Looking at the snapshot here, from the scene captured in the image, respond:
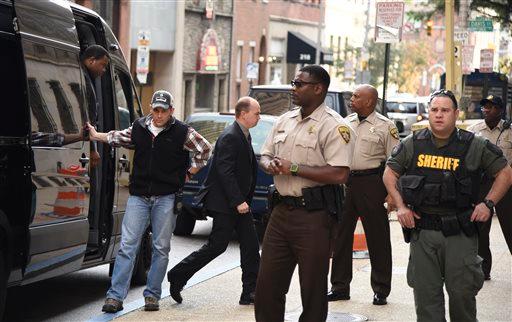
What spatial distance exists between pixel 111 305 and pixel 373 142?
2610 mm

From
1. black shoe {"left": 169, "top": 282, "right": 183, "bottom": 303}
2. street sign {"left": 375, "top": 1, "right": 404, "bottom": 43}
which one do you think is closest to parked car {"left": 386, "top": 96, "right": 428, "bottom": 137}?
street sign {"left": 375, "top": 1, "right": 404, "bottom": 43}

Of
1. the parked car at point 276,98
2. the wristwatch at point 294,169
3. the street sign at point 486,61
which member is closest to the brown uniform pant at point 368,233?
the wristwatch at point 294,169

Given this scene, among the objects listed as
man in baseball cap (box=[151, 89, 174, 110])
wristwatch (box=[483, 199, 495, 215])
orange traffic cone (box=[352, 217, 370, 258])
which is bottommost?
orange traffic cone (box=[352, 217, 370, 258])

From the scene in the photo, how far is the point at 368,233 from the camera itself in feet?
35.8

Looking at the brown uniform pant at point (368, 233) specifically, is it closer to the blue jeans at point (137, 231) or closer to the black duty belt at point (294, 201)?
the blue jeans at point (137, 231)

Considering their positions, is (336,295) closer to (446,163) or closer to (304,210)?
(304,210)

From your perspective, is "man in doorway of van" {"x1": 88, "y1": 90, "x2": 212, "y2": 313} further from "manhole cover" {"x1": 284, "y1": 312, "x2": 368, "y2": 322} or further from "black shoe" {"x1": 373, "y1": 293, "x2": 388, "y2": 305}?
"black shoe" {"x1": 373, "y1": 293, "x2": 388, "y2": 305}

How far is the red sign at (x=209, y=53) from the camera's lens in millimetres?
46719

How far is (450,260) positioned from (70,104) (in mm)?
3215

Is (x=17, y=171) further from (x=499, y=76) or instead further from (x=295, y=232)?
(x=499, y=76)

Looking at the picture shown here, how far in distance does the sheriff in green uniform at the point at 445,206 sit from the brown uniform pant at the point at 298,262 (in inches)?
21.0

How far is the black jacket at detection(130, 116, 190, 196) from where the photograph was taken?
996 centimetres

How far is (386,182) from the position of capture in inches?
320

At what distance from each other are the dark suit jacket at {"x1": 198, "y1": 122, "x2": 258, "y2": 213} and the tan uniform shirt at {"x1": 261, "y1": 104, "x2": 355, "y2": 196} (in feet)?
7.90
